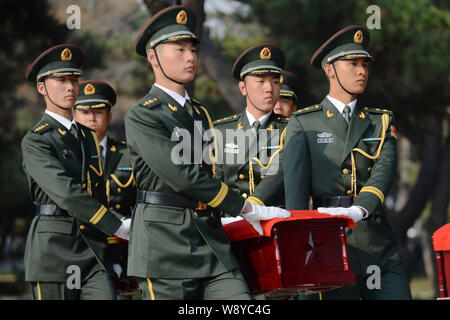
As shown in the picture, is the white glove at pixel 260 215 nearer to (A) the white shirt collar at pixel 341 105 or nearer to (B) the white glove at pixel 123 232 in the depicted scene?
(B) the white glove at pixel 123 232

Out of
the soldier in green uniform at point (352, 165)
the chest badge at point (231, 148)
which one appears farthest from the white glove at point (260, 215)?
the chest badge at point (231, 148)

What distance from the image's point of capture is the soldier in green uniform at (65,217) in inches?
236

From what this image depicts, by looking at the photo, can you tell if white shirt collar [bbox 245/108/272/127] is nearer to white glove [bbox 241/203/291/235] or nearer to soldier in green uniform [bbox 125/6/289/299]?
soldier in green uniform [bbox 125/6/289/299]

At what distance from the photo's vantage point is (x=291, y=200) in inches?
249

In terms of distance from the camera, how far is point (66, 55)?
22.4 feet

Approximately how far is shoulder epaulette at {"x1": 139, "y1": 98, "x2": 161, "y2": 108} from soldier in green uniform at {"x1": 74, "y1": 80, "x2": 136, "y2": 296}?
325cm

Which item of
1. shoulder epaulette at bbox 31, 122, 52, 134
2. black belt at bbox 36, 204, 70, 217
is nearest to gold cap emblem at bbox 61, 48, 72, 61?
shoulder epaulette at bbox 31, 122, 52, 134

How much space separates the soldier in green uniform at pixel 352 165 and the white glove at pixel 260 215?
92 cm

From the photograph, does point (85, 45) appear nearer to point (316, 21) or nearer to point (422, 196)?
point (316, 21)

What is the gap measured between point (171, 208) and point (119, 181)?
3518mm

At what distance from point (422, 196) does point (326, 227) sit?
37.6ft

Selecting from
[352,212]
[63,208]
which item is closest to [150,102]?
[63,208]

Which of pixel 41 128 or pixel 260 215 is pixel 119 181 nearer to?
pixel 41 128
